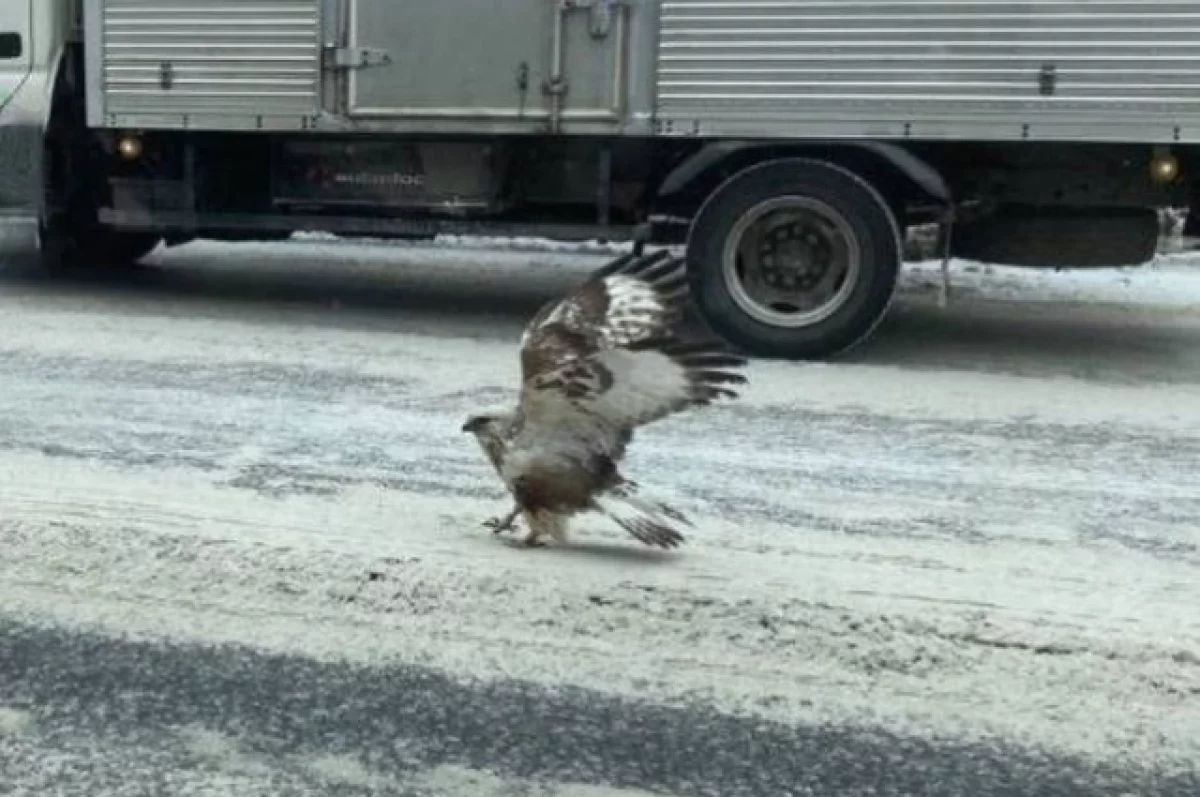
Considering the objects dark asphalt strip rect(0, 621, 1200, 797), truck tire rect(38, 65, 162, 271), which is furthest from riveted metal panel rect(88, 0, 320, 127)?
dark asphalt strip rect(0, 621, 1200, 797)

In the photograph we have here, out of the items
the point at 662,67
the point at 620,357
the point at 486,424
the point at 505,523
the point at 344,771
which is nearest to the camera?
the point at 344,771

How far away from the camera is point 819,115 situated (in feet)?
25.1

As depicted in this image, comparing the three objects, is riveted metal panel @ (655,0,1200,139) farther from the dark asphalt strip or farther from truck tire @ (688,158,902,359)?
the dark asphalt strip

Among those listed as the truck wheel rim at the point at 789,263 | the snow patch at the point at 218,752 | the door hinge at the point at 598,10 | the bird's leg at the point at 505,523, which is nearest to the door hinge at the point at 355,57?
the door hinge at the point at 598,10

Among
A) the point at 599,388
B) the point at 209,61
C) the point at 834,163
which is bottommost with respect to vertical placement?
the point at 599,388

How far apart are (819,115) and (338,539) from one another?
13.2 feet

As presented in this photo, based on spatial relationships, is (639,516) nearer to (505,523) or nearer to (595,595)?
(505,523)

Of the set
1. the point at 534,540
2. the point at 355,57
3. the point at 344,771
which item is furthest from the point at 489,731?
the point at 355,57

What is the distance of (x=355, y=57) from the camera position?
27.4 ft

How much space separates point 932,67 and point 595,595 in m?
4.27

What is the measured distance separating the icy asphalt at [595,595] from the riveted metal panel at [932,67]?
1297mm

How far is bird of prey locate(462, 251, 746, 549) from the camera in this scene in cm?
437

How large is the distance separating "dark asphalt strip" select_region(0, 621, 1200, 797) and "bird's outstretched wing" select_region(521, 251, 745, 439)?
40.6 inches

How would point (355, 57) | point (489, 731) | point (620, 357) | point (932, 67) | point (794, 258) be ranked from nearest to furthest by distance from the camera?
point (489, 731) < point (620, 357) < point (932, 67) < point (794, 258) < point (355, 57)
